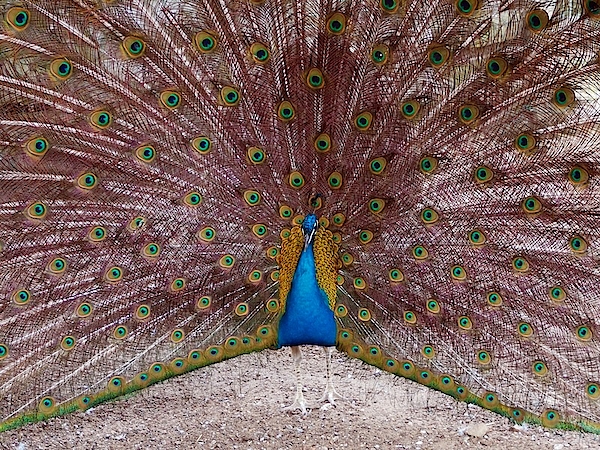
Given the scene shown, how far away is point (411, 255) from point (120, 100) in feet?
4.78

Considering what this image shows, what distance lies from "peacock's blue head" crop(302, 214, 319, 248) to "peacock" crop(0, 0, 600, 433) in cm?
1

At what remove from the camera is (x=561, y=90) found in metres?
2.42

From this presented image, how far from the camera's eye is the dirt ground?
10.7ft

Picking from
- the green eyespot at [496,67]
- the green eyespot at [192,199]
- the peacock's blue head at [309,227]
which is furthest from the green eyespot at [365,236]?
the green eyespot at [496,67]

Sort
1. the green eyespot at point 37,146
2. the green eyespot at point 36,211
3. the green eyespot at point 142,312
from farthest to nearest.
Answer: the green eyespot at point 142,312 < the green eyespot at point 36,211 < the green eyespot at point 37,146

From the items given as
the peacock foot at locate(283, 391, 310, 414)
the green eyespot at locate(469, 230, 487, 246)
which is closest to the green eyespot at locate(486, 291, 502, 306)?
the green eyespot at locate(469, 230, 487, 246)

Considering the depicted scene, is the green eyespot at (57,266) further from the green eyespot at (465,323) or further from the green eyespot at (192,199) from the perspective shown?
the green eyespot at (465,323)

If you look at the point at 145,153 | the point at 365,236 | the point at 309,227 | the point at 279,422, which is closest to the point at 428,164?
the point at 365,236

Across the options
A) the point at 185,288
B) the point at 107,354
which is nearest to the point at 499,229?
the point at 185,288

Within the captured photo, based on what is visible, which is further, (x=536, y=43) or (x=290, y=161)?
(x=290, y=161)

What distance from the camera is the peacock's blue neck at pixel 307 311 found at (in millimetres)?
2955

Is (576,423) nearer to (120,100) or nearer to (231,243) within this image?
(231,243)

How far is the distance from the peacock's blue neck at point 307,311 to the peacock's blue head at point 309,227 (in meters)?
0.07

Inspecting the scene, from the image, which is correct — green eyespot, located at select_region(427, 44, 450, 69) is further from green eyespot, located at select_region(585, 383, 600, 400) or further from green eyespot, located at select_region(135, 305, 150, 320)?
green eyespot, located at select_region(135, 305, 150, 320)
